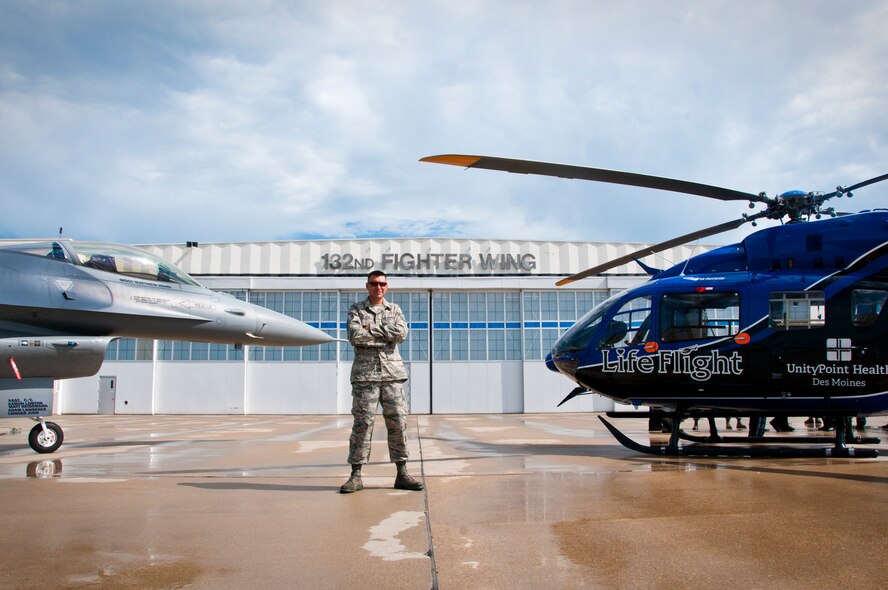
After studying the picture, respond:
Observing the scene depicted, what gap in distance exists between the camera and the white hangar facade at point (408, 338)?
30.2 m

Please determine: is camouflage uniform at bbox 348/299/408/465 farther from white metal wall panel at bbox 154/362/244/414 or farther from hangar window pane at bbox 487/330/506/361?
white metal wall panel at bbox 154/362/244/414

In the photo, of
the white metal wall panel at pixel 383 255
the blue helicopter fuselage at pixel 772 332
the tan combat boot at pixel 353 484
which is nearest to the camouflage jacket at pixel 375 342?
the tan combat boot at pixel 353 484

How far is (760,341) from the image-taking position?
315 inches

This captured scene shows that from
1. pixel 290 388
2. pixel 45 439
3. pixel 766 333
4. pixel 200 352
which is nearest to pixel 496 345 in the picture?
pixel 290 388

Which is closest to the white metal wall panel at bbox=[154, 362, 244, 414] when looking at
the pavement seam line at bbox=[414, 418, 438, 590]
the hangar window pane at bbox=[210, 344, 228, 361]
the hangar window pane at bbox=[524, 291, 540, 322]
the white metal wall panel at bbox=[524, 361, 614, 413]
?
the hangar window pane at bbox=[210, 344, 228, 361]

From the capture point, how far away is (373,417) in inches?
211

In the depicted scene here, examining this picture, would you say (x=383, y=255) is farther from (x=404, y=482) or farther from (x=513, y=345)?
(x=404, y=482)

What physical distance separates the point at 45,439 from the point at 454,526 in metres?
7.65

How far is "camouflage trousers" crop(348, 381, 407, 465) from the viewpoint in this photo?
5.32 m

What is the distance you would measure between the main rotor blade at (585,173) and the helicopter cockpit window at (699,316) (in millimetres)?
1368

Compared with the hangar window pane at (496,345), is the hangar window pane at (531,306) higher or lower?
higher

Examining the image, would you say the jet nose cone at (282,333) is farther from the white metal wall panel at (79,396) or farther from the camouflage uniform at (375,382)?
the white metal wall panel at (79,396)

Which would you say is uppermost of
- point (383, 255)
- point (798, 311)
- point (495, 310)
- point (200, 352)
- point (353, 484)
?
point (383, 255)

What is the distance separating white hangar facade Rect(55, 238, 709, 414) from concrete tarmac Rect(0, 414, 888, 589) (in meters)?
23.5
